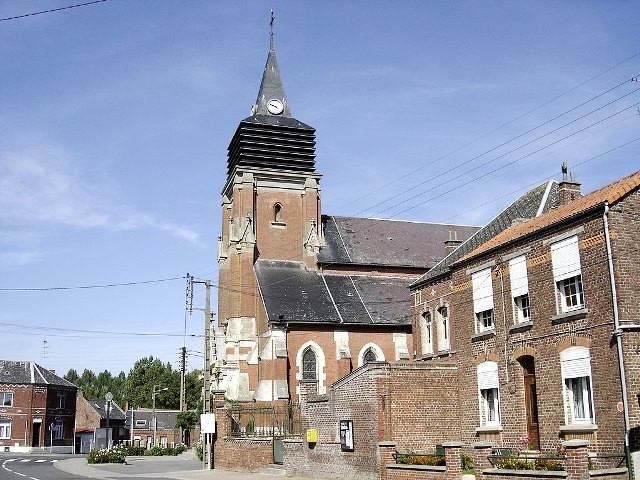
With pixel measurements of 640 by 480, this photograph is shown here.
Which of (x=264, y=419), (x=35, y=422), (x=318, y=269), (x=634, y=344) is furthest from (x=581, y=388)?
(x=35, y=422)

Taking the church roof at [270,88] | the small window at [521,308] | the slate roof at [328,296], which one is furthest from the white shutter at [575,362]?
the church roof at [270,88]

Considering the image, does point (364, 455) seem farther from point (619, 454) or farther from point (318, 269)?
point (318, 269)

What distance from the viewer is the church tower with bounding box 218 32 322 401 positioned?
44125mm

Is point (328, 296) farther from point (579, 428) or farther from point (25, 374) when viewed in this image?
point (25, 374)

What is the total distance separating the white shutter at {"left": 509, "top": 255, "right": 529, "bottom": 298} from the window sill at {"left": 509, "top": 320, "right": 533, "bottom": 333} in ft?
3.14

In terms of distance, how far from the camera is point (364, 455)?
23.0m

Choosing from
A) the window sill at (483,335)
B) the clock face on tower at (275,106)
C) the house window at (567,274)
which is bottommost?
the window sill at (483,335)

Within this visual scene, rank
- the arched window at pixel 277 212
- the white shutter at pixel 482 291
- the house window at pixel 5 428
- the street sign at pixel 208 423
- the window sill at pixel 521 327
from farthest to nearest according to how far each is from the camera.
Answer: the house window at pixel 5 428 < the arched window at pixel 277 212 < the street sign at pixel 208 423 < the white shutter at pixel 482 291 < the window sill at pixel 521 327

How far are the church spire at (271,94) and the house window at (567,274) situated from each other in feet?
107

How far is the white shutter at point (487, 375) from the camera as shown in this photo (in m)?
23.7

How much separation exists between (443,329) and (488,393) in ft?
16.7

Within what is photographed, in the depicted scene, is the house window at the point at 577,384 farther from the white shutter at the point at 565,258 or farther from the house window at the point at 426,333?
the house window at the point at 426,333

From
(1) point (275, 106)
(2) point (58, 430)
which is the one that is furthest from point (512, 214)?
(2) point (58, 430)

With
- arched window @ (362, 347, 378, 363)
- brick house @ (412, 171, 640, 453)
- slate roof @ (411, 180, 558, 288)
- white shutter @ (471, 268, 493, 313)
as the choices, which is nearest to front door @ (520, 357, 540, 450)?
brick house @ (412, 171, 640, 453)
